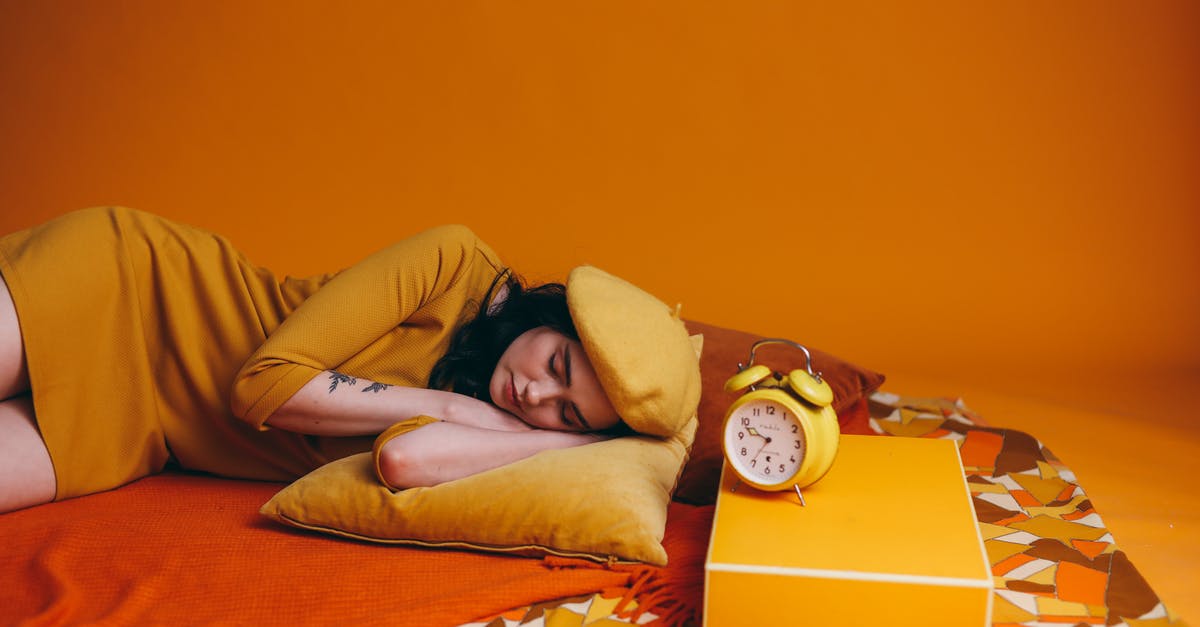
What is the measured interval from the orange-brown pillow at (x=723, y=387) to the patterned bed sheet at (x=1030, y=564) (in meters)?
0.28

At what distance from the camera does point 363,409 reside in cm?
241

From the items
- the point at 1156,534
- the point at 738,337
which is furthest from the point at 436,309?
the point at 1156,534

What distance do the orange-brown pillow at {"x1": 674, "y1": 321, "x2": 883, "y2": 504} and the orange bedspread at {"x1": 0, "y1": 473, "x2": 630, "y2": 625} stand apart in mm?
552

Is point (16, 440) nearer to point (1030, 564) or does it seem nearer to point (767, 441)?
point (767, 441)

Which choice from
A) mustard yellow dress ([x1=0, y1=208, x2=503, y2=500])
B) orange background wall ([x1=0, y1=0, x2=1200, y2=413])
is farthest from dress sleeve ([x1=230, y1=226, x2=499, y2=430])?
orange background wall ([x1=0, y1=0, x2=1200, y2=413])

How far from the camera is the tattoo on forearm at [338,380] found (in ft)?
7.86

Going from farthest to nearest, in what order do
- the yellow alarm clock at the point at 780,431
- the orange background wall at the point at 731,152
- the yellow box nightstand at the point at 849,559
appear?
1. the orange background wall at the point at 731,152
2. the yellow alarm clock at the point at 780,431
3. the yellow box nightstand at the point at 849,559

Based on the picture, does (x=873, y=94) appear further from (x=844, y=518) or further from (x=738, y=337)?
(x=844, y=518)

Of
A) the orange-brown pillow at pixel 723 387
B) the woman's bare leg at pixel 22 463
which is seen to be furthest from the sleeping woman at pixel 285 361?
the orange-brown pillow at pixel 723 387

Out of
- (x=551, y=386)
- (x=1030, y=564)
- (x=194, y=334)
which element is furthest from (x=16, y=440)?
(x=1030, y=564)

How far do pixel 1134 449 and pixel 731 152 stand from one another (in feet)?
5.90

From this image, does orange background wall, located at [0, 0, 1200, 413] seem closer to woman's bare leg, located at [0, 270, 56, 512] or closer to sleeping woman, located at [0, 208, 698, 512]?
sleeping woman, located at [0, 208, 698, 512]

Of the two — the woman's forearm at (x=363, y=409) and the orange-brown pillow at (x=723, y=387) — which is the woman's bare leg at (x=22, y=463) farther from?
the orange-brown pillow at (x=723, y=387)

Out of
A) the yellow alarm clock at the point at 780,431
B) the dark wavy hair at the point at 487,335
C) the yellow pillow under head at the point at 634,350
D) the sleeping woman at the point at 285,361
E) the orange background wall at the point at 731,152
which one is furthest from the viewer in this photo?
the orange background wall at the point at 731,152
